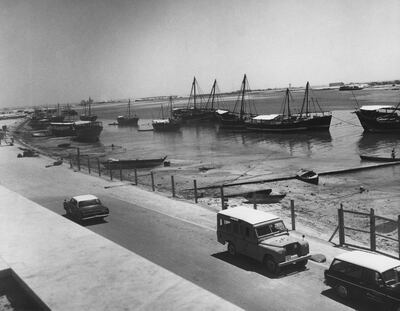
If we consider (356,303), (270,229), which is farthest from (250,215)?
(356,303)

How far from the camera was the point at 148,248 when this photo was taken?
1662cm

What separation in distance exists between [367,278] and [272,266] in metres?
3.25

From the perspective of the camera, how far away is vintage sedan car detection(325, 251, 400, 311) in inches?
434

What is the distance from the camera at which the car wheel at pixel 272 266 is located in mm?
13852

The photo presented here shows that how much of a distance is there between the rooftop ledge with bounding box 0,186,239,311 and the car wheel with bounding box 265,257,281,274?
14.1 feet

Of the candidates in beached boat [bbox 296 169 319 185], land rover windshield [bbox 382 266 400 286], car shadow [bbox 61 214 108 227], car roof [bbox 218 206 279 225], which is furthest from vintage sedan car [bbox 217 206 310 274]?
beached boat [bbox 296 169 319 185]

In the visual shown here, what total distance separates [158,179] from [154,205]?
15.2 metres

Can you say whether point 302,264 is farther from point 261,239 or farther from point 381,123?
point 381,123

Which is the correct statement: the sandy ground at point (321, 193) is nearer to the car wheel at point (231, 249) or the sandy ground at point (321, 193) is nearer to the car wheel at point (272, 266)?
the car wheel at point (231, 249)

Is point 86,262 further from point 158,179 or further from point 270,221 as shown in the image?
point 158,179

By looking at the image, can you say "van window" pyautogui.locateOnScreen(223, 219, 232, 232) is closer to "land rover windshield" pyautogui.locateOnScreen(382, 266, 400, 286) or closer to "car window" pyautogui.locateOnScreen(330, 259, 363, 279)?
"car window" pyautogui.locateOnScreen(330, 259, 363, 279)

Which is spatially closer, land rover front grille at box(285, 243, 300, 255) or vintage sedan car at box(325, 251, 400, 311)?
vintage sedan car at box(325, 251, 400, 311)

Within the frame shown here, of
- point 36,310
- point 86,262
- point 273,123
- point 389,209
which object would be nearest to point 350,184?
point 389,209

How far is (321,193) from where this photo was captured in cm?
3120
